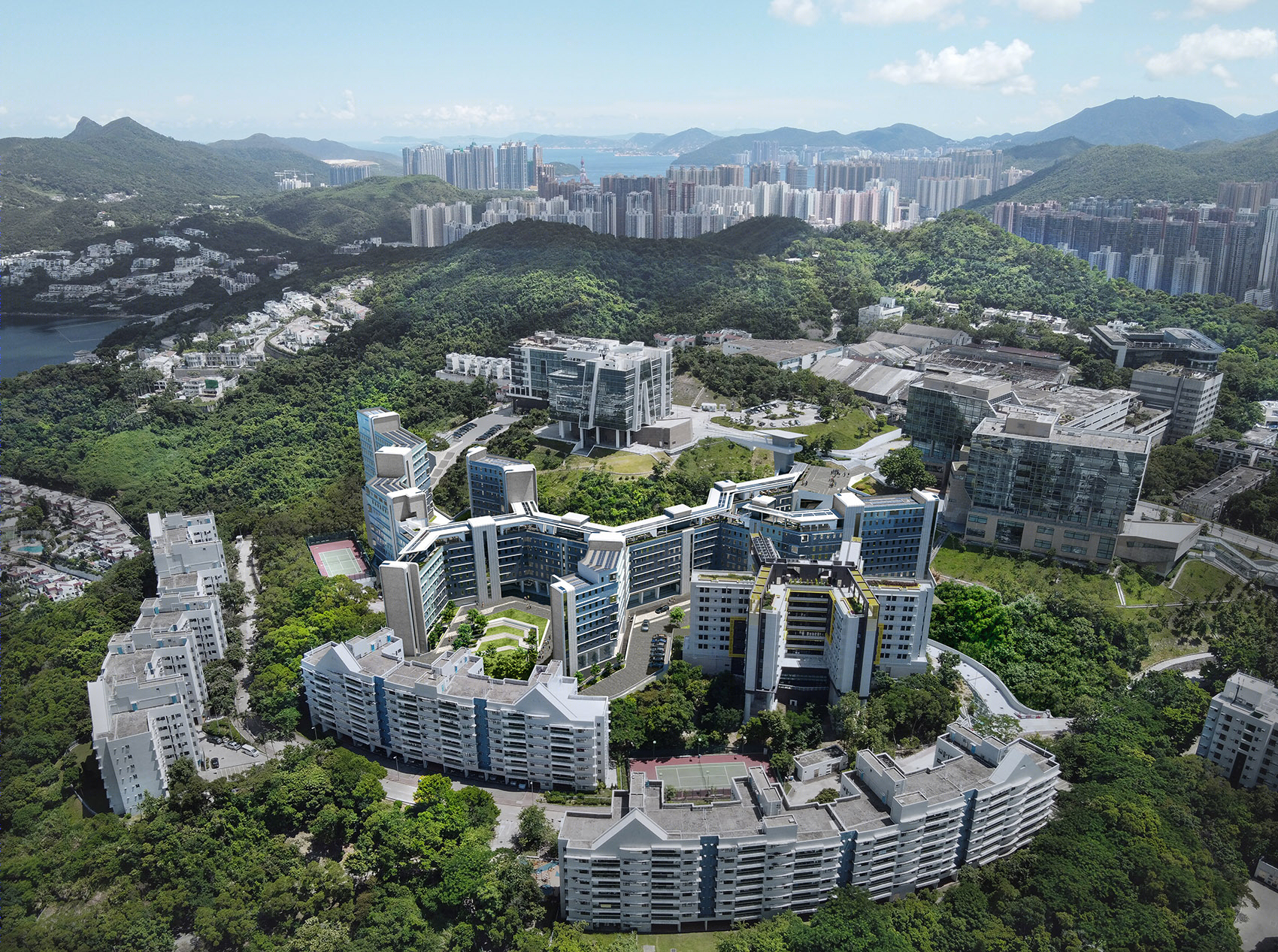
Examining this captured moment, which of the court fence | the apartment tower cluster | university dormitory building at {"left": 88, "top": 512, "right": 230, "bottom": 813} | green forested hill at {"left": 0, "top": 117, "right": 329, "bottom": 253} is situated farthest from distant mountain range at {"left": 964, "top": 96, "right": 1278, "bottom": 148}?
green forested hill at {"left": 0, "top": 117, "right": 329, "bottom": 253}

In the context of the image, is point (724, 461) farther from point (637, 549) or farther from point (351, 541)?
point (351, 541)

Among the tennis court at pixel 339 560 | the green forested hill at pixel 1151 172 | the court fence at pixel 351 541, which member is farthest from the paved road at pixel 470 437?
the green forested hill at pixel 1151 172

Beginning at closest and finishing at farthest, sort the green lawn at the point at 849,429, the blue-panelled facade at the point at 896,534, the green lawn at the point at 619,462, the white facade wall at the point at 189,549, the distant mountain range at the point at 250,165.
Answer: the blue-panelled facade at the point at 896,534 → the white facade wall at the point at 189,549 → the green lawn at the point at 619,462 → the green lawn at the point at 849,429 → the distant mountain range at the point at 250,165

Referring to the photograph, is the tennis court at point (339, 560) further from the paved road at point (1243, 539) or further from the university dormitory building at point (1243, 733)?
the paved road at point (1243, 539)

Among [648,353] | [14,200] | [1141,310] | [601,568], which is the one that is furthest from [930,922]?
[14,200]

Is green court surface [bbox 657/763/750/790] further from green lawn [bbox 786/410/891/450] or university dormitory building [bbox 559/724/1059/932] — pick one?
green lawn [bbox 786/410/891/450]

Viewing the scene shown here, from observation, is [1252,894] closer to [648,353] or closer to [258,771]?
[258,771]
